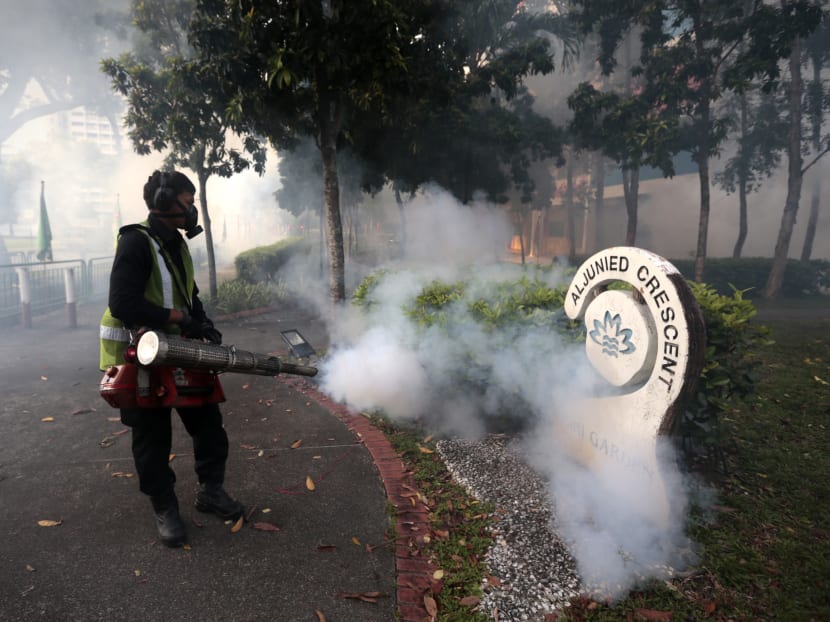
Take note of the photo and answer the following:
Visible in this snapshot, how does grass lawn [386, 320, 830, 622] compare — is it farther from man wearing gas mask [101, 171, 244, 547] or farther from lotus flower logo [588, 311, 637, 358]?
man wearing gas mask [101, 171, 244, 547]

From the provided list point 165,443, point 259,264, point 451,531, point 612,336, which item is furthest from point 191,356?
point 259,264

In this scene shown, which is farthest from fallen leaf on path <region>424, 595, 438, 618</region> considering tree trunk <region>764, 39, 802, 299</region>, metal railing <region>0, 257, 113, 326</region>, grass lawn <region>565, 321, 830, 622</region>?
tree trunk <region>764, 39, 802, 299</region>

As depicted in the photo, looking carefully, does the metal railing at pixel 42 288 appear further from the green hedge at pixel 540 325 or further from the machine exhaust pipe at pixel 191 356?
the machine exhaust pipe at pixel 191 356

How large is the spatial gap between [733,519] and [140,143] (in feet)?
41.8

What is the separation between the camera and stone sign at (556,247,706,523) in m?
2.53

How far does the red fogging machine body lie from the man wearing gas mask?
13cm

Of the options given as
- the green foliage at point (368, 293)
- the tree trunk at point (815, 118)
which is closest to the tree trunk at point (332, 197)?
the green foliage at point (368, 293)

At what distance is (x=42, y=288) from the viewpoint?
1109 cm

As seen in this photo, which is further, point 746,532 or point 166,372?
point 746,532

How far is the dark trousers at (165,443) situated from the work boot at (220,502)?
5 centimetres

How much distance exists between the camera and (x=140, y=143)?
1084 cm

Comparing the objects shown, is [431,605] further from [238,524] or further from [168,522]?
[168,522]

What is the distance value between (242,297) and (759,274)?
53.2 feet

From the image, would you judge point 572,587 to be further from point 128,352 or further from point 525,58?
point 525,58
